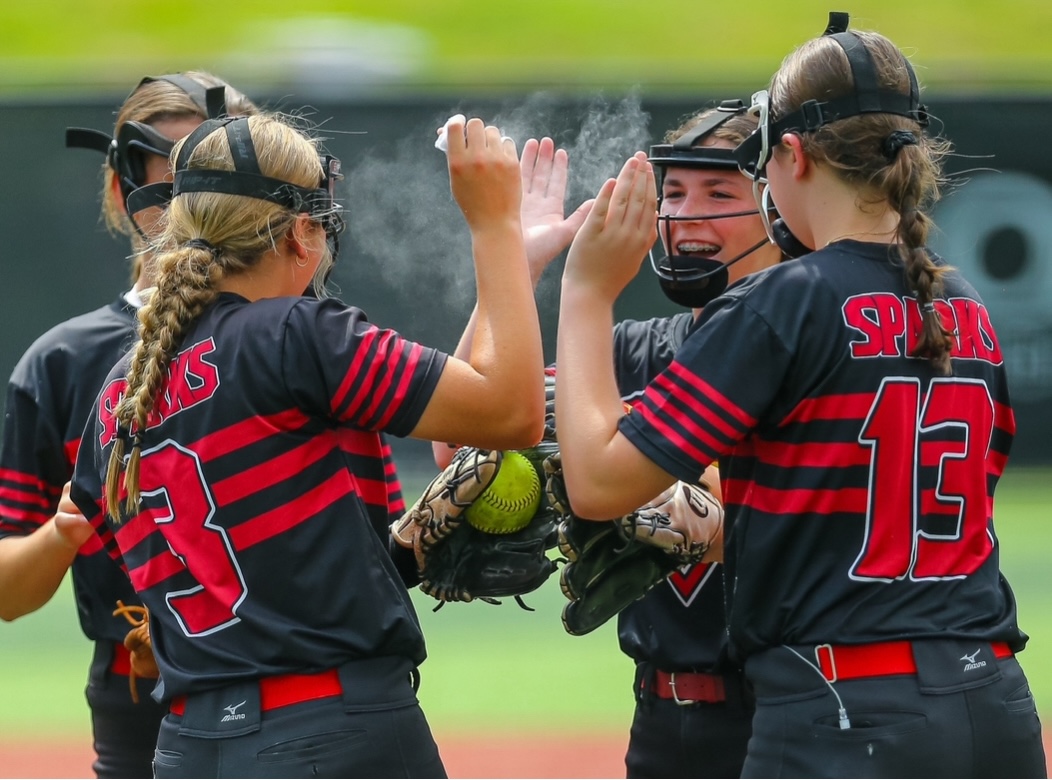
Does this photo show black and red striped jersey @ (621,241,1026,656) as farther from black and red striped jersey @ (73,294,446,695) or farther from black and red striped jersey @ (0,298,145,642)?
black and red striped jersey @ (0,298,145,642)

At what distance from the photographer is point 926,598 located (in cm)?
202

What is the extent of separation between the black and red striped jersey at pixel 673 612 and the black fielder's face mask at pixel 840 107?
0.70 m

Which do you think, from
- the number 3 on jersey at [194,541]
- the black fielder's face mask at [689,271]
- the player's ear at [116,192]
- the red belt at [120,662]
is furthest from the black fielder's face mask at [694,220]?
the red belt at [120,662]

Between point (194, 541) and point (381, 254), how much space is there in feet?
14.9

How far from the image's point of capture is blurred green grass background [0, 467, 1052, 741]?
5945mm

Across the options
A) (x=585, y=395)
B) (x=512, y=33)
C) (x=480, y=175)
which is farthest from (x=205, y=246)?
(x=512, y=33)

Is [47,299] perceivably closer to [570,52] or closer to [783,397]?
[570,52]

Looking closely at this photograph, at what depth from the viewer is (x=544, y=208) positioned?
2670 millimetres

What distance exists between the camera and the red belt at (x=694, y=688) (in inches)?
112

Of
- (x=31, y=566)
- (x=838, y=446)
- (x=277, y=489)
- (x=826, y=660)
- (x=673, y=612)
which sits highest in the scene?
(x=838, y=446)

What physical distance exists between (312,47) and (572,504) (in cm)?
872

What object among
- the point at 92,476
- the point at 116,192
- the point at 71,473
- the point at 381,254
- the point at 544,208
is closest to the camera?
the point at 92,476

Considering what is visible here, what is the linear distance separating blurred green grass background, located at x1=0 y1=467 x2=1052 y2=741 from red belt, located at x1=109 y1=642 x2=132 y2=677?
298 centimetres

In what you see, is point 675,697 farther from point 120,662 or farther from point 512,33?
point 512,33
